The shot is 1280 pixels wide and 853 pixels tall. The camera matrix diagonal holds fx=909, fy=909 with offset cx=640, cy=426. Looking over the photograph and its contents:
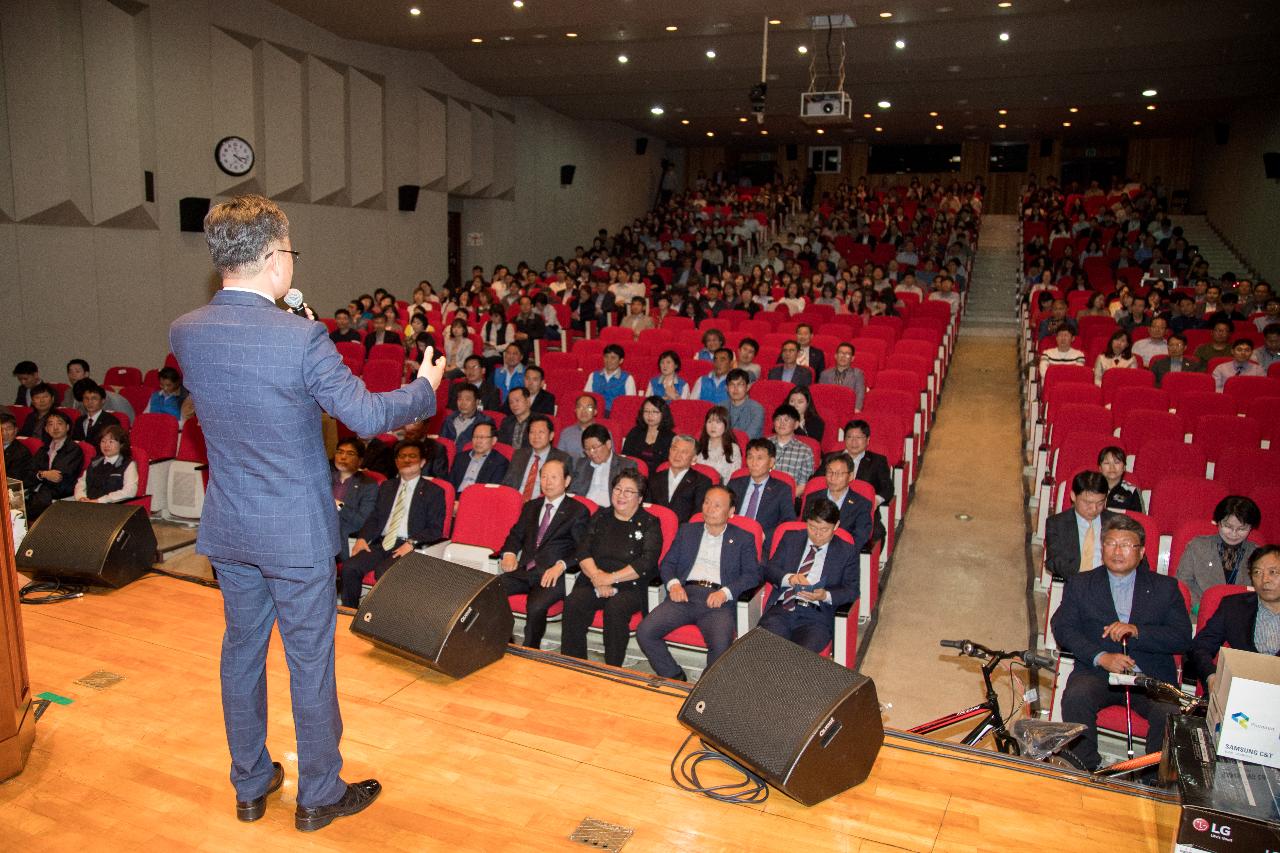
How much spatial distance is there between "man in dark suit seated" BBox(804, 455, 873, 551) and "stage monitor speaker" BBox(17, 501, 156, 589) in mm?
2916

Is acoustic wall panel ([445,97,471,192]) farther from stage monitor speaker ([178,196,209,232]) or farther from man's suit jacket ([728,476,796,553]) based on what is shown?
man's suit jacket ([728,476,796,553])

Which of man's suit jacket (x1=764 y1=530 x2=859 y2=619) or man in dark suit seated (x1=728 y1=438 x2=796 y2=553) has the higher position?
man in dark suit seated (x1=728 y1=438 x2=796 y2=553)

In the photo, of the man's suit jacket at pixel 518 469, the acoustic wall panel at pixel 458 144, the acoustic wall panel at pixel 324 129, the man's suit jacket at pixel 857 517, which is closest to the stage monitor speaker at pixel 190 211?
the acoustic wall panel at pixel 324 129

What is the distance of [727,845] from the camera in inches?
81.3

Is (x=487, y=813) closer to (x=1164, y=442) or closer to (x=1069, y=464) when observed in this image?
(x=1069, y=464)

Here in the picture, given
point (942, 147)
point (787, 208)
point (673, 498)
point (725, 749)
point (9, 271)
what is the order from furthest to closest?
point (942, 147)
point (787, 208)
point (9, 271)
point (673, 498)
point (725, 749)

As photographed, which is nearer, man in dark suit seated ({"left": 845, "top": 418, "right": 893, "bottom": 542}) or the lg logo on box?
the lg logo on box

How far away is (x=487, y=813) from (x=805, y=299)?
9.10 meters

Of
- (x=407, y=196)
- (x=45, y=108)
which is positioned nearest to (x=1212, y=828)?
(x=45, y=108)

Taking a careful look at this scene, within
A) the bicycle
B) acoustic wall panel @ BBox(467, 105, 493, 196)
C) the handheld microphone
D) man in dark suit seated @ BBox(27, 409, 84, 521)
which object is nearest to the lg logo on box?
the bicycle

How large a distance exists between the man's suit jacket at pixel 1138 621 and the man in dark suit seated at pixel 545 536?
2.13 m

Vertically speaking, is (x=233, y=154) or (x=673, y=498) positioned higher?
(x=233, y=154)

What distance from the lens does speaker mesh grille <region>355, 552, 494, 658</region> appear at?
273 centimetres

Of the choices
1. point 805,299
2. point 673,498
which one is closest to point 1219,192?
point 805,299
